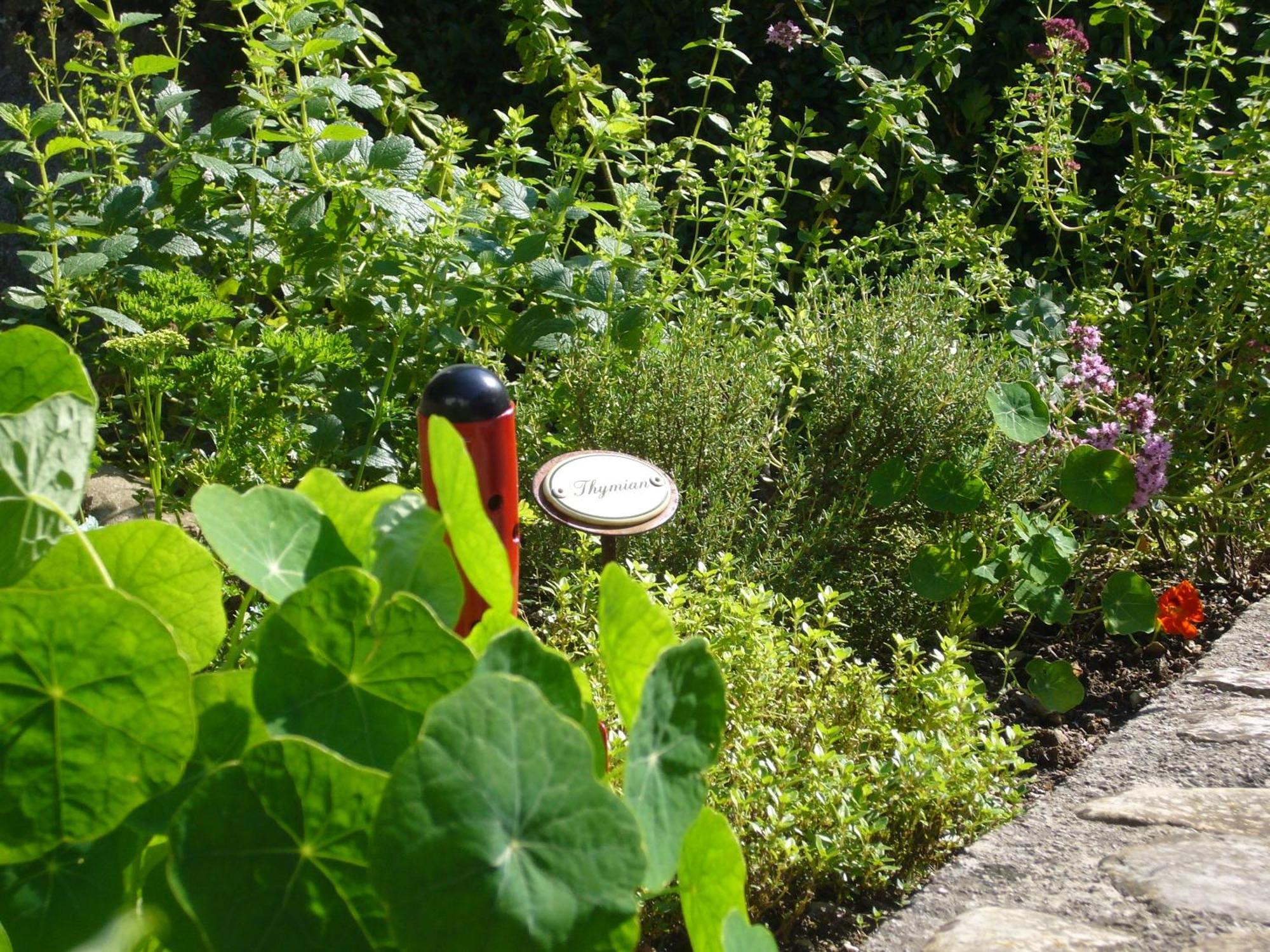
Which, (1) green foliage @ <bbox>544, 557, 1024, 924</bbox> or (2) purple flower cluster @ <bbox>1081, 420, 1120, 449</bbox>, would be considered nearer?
(1) green foliage @ <bbox>544, 557, 1024, 924</bbox>

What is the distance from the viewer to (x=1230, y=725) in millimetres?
2152

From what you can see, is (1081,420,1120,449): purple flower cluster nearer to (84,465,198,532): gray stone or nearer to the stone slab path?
the stone slab path

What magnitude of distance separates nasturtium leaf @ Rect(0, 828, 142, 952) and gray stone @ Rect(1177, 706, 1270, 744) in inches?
78.7

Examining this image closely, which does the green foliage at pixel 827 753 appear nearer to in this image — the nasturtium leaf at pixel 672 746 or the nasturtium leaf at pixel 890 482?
the nasturtium leaf at pixel 890 482

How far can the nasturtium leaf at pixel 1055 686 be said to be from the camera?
107 inches

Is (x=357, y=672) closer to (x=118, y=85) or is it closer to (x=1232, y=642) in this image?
(x=1232, y=642)

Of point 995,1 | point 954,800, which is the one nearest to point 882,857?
point 954,800

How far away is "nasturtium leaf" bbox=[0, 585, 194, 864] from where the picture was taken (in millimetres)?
570

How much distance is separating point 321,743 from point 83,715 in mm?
117

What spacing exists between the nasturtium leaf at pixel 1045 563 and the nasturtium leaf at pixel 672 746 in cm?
227

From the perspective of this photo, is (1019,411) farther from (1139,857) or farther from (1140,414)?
(1139,857)

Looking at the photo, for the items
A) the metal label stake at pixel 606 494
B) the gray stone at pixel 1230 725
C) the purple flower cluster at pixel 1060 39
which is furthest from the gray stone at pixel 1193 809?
the purple flower cluster at pixel 1060 39

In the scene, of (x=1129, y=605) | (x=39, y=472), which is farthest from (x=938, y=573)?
(x=39, y=472)

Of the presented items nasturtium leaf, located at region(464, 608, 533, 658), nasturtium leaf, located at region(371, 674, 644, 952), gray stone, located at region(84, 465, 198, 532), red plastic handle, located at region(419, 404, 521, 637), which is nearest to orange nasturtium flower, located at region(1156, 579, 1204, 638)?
red plastic handle, located at region(419, 404, 521, 637)
